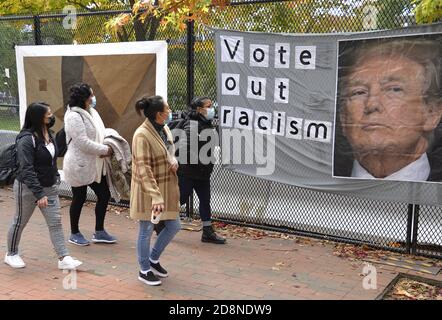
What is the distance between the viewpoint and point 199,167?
6004 millimetres

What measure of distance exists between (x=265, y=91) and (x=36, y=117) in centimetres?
264

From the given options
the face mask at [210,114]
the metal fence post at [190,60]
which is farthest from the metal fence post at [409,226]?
the metal fence post at [190,60]

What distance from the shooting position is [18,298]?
4438 millimetres

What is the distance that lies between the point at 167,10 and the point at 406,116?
3.11 metres

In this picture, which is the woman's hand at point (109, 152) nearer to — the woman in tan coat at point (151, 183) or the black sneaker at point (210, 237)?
the woman in tan coat at point (151, 183)

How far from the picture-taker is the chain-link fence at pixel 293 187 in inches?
222

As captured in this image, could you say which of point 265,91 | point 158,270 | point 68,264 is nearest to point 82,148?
point 68,264

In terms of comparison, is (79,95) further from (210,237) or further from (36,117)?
(210,237)

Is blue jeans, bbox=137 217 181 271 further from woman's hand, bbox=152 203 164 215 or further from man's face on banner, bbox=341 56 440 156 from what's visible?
man's face on banner, bbox=341 56 440 156

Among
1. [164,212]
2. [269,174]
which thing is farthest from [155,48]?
[164,212]

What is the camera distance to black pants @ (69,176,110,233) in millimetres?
5988

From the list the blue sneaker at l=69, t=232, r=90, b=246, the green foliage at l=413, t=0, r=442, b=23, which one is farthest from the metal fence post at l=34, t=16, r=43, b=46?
the green foliage at l=413, t=0, r=442, b=23

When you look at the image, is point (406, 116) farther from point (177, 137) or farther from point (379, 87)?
point (177, 137)

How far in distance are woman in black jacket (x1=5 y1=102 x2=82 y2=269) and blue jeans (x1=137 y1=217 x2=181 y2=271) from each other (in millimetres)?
793
